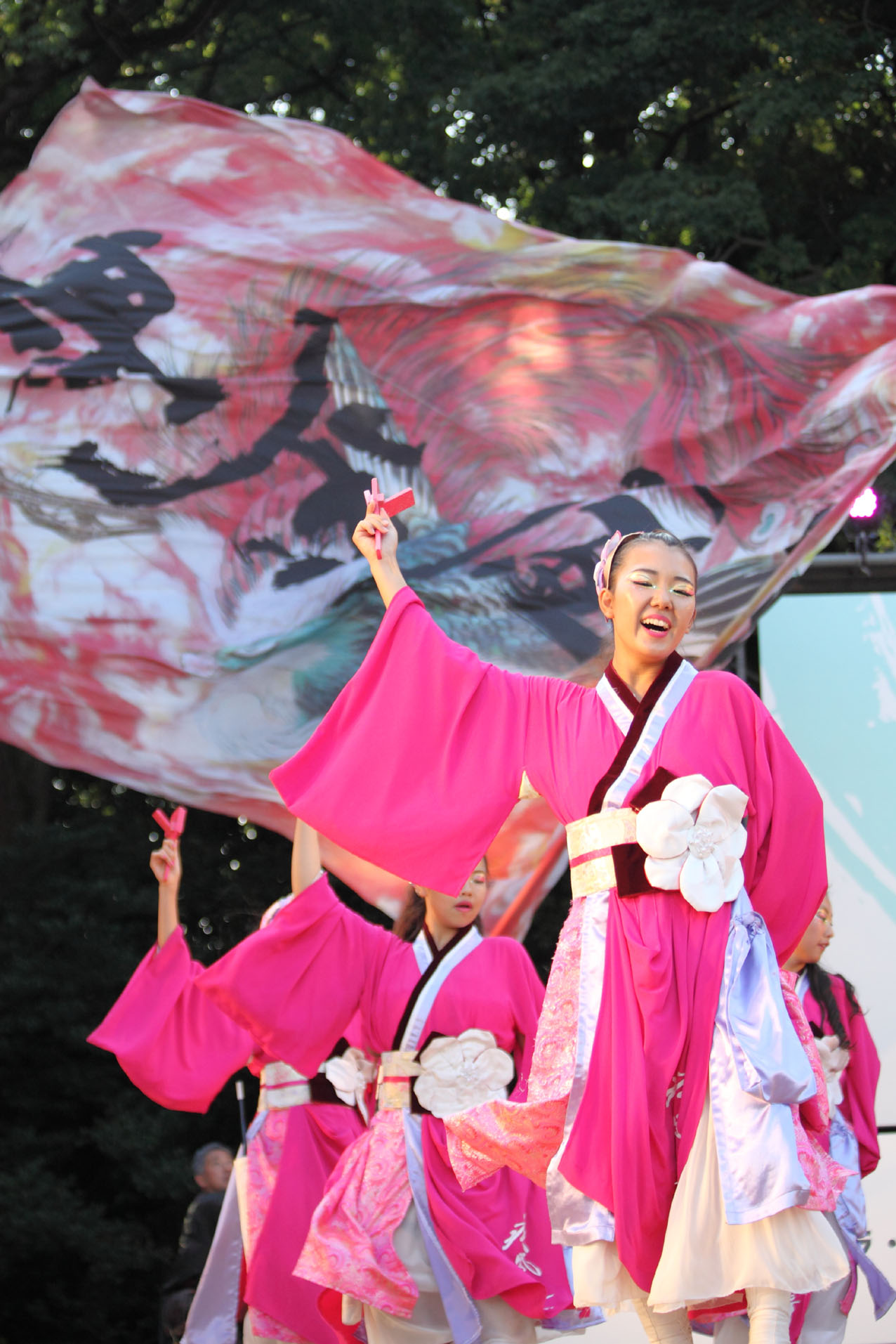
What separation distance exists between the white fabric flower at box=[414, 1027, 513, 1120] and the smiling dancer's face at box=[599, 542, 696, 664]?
125 cm

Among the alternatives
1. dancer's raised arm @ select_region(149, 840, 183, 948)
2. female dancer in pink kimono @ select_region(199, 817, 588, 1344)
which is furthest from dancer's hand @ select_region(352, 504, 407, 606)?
dancer's raised arm @ select_region(149, 840, 183, 948)

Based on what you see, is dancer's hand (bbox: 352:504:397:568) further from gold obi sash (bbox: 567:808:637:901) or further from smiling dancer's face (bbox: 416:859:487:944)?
smiling dancer's face (bbox: 416:859:487:944)

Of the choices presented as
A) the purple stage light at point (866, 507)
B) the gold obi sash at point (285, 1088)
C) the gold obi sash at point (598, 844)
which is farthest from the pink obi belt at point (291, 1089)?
the purple stage light at point (866, 507)

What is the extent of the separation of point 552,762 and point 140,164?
3.38 meters

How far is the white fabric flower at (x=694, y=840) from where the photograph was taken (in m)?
2.14

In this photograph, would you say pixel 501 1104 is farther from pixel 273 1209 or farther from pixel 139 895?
pixel 139 895

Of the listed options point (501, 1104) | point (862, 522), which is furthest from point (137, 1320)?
point (501, 1104)

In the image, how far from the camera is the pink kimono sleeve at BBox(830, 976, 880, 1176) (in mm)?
3754

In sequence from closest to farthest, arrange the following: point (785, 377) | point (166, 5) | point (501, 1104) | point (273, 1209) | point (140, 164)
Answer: point (501, 1104)
point (273, 1209)
point (785, 377)
point (140, 164)
point (166, 5)

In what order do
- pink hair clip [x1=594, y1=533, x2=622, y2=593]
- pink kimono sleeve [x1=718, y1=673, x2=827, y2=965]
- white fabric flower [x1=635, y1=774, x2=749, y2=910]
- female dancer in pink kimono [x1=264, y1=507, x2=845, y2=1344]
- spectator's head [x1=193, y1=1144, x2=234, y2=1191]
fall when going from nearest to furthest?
female dancer in pink kimono [x1=264, y1=507, x2=845, y2=1344] < white fabric flower [x1=635, y1=774, x2=749, y2=910] < pink kimono sleeve [x1=718, y1=673, x2=827, y2=965] < pink hair clip [x1=594, y1=533, x2=622, y2=593] < spectator's head [x1=193, y1=1144, x2=234, y2=1191]

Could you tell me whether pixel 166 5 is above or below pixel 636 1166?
above

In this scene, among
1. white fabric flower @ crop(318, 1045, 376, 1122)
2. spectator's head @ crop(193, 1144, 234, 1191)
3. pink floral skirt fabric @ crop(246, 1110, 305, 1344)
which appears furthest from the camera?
spectator's head @ crop(193, 1144, 234, 1191)

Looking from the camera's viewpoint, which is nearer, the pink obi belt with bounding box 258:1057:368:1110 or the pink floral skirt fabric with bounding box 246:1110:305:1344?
the pink floral skirt fabric with bounding box 246:1110:305:1344

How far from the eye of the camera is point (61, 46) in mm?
6965
